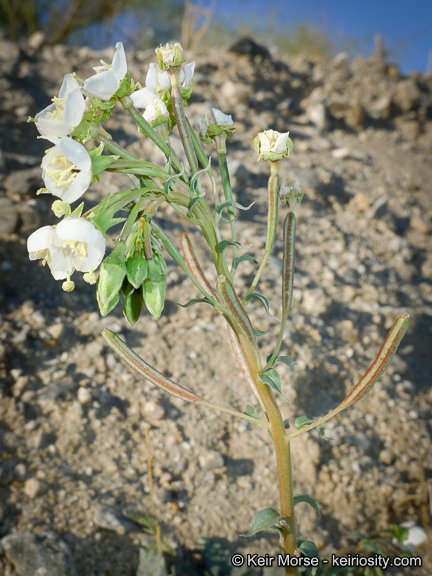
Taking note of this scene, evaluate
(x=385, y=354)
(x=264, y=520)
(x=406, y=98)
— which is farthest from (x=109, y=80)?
(x=406, y=98)

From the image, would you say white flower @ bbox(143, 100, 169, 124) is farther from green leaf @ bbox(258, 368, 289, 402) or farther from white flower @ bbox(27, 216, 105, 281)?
green leaf @ bbox(258, 368, 289, 402)

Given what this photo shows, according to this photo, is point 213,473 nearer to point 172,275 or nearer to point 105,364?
point 105,364

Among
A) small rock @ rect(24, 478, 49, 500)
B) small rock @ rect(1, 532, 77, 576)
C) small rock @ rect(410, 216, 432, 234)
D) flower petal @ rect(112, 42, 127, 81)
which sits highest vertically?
small rock @ rect(410, 216, 432, 234)

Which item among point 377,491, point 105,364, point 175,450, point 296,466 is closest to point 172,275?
point 105,364

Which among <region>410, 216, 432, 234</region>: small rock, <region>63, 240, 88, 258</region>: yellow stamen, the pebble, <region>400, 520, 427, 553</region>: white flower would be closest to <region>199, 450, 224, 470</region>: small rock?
the pebble

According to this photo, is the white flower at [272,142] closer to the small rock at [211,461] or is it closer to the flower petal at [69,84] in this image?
the flower petal at [69,84]

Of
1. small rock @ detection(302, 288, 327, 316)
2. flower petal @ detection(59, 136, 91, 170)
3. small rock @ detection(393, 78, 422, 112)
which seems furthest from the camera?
small rock @ detection(393, 78, 422, 112)

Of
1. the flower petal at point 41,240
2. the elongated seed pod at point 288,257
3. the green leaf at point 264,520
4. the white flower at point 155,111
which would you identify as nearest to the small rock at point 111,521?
the green leaf at point 264,520
